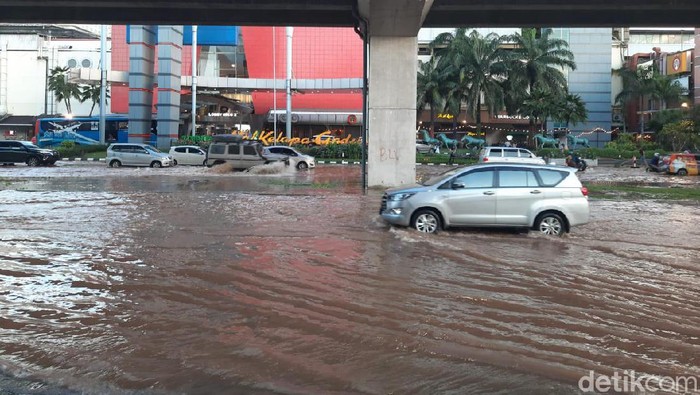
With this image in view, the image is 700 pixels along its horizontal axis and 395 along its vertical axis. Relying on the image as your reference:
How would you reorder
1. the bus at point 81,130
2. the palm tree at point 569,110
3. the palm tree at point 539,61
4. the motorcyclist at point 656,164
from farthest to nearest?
the bus at point 81,130 → the palm tree at point 539,61 → the palm tree at point 569,110 → the motorcyclist at point 656,164

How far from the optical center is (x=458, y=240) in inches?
462

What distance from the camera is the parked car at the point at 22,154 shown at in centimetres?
3778

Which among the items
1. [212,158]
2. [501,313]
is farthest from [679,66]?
[501,313]

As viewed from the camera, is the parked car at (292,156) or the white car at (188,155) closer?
the parked car at (292,156)

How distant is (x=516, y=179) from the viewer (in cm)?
1241

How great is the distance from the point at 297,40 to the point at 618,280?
66.2m

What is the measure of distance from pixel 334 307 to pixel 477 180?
20.2ft

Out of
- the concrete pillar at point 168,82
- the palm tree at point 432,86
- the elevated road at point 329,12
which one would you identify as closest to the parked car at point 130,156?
the concrete pillar at point 168,82

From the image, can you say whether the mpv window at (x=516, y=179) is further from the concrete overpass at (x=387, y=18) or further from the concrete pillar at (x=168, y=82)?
the concrete pillar at (x=168, y=82)

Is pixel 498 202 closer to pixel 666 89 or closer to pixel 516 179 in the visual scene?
pixel 516 179

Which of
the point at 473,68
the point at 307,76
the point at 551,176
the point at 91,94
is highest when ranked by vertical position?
the point at 307,76

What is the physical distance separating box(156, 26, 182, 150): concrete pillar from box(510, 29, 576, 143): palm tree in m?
28.4

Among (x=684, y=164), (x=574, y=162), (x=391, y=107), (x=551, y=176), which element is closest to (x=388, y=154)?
(x=391, y=107)

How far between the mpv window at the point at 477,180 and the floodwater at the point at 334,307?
40.2 inches
